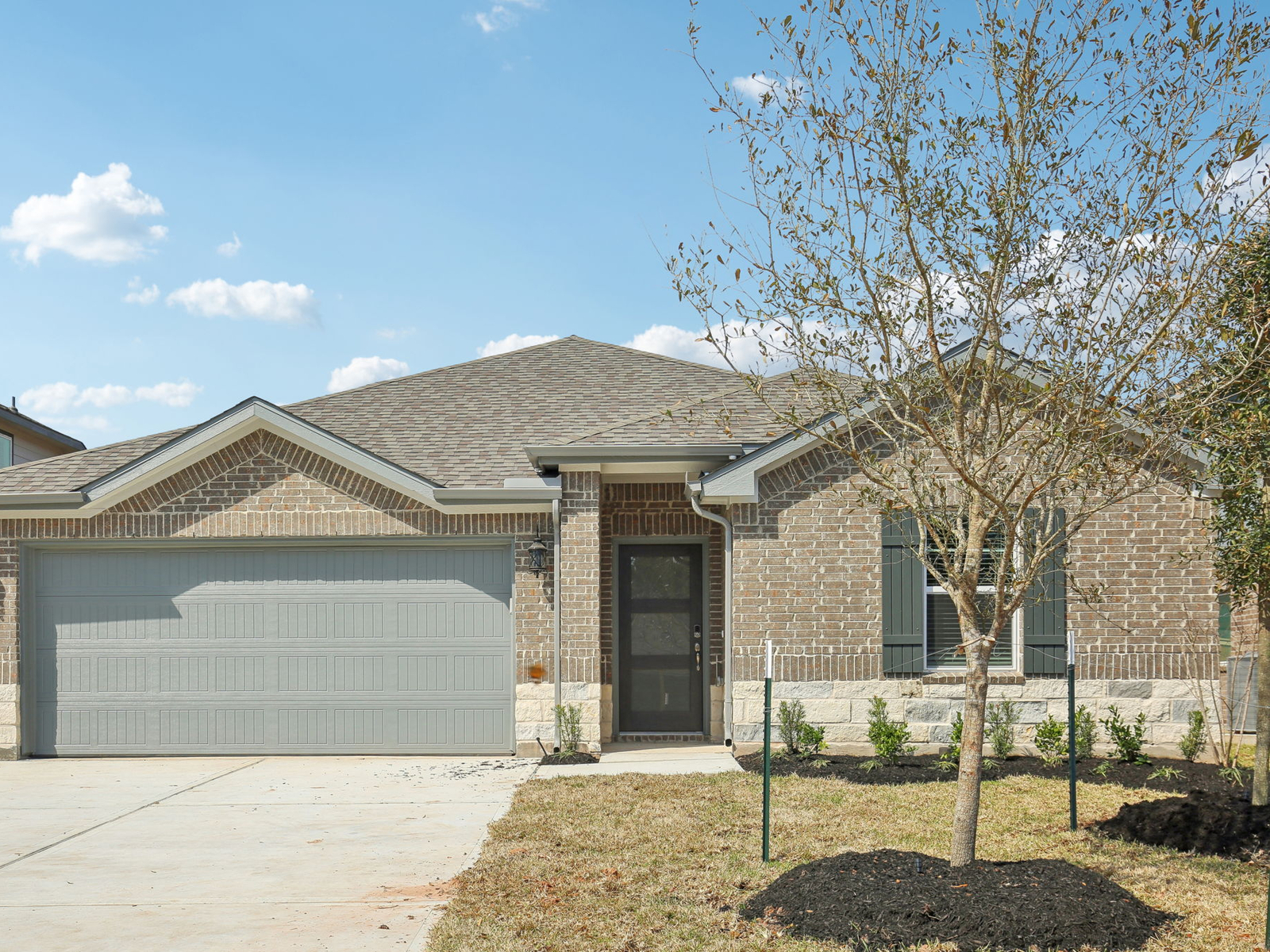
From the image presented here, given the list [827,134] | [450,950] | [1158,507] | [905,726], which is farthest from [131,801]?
[1158,507]

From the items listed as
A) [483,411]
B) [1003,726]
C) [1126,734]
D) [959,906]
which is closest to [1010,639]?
[1003,726]

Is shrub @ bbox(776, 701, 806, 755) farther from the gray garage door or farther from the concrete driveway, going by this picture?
the gray garage door

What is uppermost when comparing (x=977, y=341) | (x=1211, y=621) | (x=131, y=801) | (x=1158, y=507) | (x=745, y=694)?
(x=977, y=341)

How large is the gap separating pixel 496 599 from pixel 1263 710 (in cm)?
725

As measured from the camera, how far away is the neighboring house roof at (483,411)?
40.2 feet

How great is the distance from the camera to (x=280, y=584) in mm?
11953

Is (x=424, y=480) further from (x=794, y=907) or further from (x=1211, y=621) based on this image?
(x=1211, y=621)

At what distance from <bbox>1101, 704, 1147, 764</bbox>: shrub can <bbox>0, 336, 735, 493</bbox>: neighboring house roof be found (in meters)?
5.40

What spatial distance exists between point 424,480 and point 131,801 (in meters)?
4.02

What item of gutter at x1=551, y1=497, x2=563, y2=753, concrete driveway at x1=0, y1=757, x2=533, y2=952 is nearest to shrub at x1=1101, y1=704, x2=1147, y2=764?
gutter at x1=551, y1=497, x2=563, y2=753

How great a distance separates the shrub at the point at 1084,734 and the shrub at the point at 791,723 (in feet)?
8.87

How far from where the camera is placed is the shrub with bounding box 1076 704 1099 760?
10742 millimetres

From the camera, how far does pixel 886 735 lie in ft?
34.2

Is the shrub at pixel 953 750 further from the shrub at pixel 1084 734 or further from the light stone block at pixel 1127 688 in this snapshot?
the light stone block at pixel 1127 688
